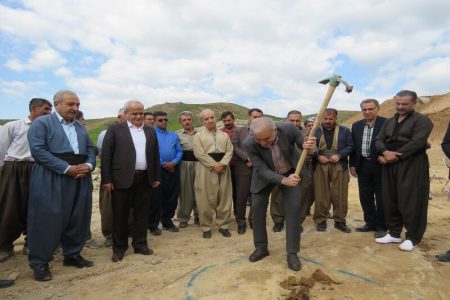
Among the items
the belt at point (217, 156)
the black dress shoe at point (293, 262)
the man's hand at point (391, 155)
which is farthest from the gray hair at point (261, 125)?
the man's hand at point (391, 155)

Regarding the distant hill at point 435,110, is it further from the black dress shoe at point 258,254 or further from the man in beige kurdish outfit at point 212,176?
the black dress shoe at point 258,254

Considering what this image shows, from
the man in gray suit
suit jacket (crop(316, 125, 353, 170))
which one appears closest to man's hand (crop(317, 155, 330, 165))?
suit jacket (crop(316, 125, 353, 170))

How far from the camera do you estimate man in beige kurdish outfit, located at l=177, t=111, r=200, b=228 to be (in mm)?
6215

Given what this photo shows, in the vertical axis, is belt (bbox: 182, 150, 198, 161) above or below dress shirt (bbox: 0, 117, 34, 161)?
below

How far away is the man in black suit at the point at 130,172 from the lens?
4562mm

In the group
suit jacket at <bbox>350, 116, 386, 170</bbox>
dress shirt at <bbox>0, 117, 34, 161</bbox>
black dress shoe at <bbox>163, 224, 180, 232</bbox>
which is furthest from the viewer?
black dress shoe at <bbox>163, 224, 180, 232</bbox>

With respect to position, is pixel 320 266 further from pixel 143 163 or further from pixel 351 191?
pixel 351 191

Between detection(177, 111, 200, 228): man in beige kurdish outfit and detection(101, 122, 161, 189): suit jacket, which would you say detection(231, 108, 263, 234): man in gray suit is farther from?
detection(101, 122, 161, 189): suit jacket

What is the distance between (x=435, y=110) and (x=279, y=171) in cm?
2621

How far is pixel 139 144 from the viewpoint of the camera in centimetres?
474

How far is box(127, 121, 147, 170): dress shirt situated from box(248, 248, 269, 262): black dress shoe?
5.99 ft

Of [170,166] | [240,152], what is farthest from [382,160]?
[170,166]

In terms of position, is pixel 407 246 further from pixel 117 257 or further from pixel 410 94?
pixel 117 257

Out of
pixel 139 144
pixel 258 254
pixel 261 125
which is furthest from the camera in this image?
pixel 139 144
